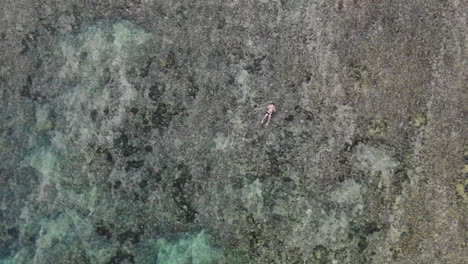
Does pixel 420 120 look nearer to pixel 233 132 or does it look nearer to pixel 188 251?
pixel 233 132

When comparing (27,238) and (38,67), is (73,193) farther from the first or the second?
(38,67)

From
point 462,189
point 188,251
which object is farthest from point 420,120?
point 188,251

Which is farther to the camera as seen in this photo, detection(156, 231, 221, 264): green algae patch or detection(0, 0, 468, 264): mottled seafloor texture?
detection(156, 231, 221, 264): green algae patch

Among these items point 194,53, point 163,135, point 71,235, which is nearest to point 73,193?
point 71,235

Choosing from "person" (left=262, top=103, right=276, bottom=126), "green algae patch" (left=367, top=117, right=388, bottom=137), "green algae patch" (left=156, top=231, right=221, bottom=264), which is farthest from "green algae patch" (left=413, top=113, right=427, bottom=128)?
"green algae patch" (left=156, top=231, right=221, bottom=264)

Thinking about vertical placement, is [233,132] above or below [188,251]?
above

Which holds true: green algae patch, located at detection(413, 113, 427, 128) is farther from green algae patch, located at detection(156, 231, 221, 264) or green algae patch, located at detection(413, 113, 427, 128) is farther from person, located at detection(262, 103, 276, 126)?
green algae patch, located at detection(156, 231, 221, 264)

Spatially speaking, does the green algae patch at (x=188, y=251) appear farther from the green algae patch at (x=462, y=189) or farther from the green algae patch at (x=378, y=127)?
the green algae patch at (x=462, y=189)
